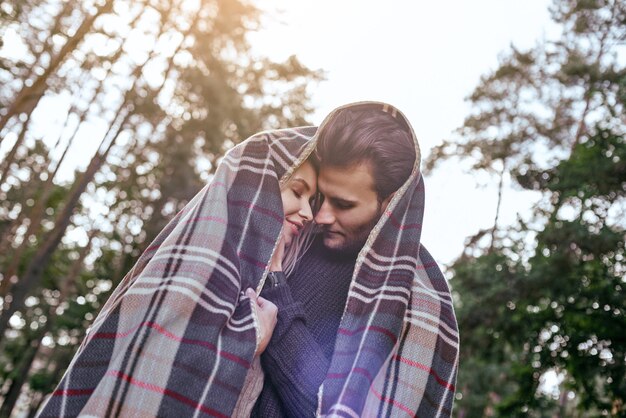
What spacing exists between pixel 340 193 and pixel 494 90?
1675 centimetres

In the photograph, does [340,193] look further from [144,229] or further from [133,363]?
[144,229]

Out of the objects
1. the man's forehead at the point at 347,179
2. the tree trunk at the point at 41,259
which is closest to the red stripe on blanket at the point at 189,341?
the man's forehead at the point at 347,179

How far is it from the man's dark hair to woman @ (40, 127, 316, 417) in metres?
0.28

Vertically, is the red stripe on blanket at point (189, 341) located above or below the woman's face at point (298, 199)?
below

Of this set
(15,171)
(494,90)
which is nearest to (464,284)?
(494,90)

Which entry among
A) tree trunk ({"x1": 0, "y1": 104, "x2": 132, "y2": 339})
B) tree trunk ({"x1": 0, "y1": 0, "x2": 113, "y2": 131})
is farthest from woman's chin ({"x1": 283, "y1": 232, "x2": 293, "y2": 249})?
tree trunk ({"x1": 0, "y1": 104, "x2": 132, "y2": 339})

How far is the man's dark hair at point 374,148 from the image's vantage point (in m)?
2.19

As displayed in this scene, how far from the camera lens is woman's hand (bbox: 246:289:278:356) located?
178cm

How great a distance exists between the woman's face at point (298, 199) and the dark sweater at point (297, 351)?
7.8 inches

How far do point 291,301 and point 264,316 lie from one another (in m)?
0.13

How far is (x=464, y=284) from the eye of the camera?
13.6m

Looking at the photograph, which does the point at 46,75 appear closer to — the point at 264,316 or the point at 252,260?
the point at 252,260

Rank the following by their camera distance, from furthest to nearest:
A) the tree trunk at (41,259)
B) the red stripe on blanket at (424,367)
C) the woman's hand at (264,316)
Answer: the tree trunk at (41,259) < the red stripe on blanket at (424,367) < the woman's hand at (264,316)

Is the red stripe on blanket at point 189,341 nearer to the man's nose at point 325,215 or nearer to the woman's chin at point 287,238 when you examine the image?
the woman's chin at point 287,238
